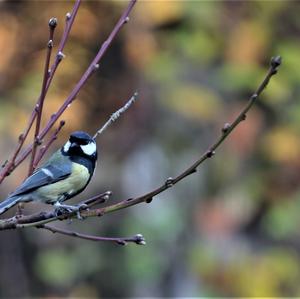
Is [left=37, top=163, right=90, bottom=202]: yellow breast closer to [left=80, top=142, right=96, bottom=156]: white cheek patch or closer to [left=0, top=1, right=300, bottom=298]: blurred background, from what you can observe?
[left=80, top=142, right=96, bottom=156]: white cheek patch

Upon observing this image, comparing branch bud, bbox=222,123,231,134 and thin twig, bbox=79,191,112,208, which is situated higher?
branch bud, bbox=222,123,231,134

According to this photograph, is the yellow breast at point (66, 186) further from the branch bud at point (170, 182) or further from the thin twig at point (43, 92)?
the branch bud at point (170, 182)

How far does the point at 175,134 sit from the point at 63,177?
2.57m

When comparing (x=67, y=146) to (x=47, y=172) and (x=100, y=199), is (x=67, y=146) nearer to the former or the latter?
(x=47, y=172)

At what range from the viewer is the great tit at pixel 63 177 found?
1.48m

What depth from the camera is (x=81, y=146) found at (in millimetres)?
1543

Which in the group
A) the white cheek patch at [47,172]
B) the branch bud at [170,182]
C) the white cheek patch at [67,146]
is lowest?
the branch bud at [170,182]

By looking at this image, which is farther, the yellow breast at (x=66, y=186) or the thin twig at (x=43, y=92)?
the yellow breast at (x=66, y=186)

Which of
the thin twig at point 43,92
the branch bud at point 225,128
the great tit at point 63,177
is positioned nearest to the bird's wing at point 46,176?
the great tit at point 63,177

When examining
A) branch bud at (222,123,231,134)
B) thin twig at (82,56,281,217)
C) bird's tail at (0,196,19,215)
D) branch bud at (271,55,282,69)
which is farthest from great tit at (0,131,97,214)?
branch bud at (271,55,282,69)

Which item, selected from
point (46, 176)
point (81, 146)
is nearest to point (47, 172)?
point (46, 176)

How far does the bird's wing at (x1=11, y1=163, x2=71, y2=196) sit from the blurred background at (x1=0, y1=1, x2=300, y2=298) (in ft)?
6.81

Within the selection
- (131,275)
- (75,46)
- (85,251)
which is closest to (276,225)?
(131,275)

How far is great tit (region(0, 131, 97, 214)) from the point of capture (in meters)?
1.48
